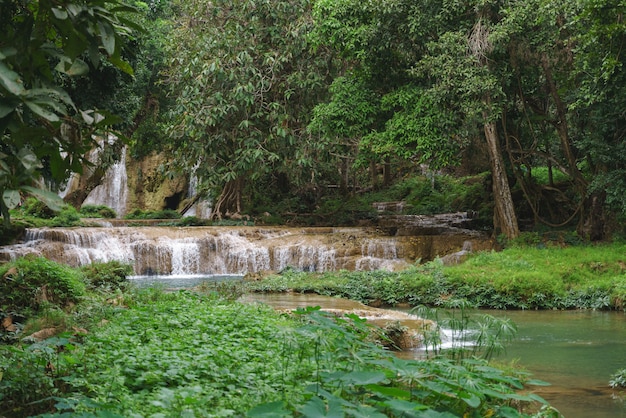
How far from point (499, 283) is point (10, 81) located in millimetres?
12088

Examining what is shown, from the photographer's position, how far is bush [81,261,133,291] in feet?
35.0

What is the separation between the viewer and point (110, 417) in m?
3.08

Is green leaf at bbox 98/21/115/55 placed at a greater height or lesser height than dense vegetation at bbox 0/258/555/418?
greater

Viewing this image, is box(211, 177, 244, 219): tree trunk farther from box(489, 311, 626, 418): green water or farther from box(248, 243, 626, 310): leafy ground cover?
box(489, 311, 626, 418): green water

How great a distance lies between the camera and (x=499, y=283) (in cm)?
1372

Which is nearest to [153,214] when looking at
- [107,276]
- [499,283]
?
[107,276]

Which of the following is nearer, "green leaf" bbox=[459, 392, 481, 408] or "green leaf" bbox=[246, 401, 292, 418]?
"green leaf" bbox=[246, 401, 292, 418]

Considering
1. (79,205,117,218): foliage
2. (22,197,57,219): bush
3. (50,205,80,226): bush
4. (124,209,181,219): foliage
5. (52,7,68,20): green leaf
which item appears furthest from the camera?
(124,209,181,219): foliage

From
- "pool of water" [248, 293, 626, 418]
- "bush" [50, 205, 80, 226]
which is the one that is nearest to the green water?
"pool of water" [248, 293, 626, 418]

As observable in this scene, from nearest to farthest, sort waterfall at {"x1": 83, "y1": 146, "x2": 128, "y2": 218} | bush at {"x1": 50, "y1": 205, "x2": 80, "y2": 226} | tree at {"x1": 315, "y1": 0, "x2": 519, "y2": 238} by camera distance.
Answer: tree at {"x1": 315, "y1": 0, "x2": 519, "y2": 238} < bush at {"x1": 50, "y1": 205, "x2": 80, "y2": 226} < waterfall at {"x1": 83, "y1": 146, "x2": 128, "y2": 218}

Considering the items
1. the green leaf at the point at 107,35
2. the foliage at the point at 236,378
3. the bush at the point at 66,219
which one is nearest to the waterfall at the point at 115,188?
the bush at the point at 66,219

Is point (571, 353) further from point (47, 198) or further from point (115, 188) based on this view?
point (115, 188)

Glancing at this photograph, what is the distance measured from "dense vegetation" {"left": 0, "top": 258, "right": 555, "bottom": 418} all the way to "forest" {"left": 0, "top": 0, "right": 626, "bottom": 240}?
4269 millimetres

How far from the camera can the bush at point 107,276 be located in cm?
1067
